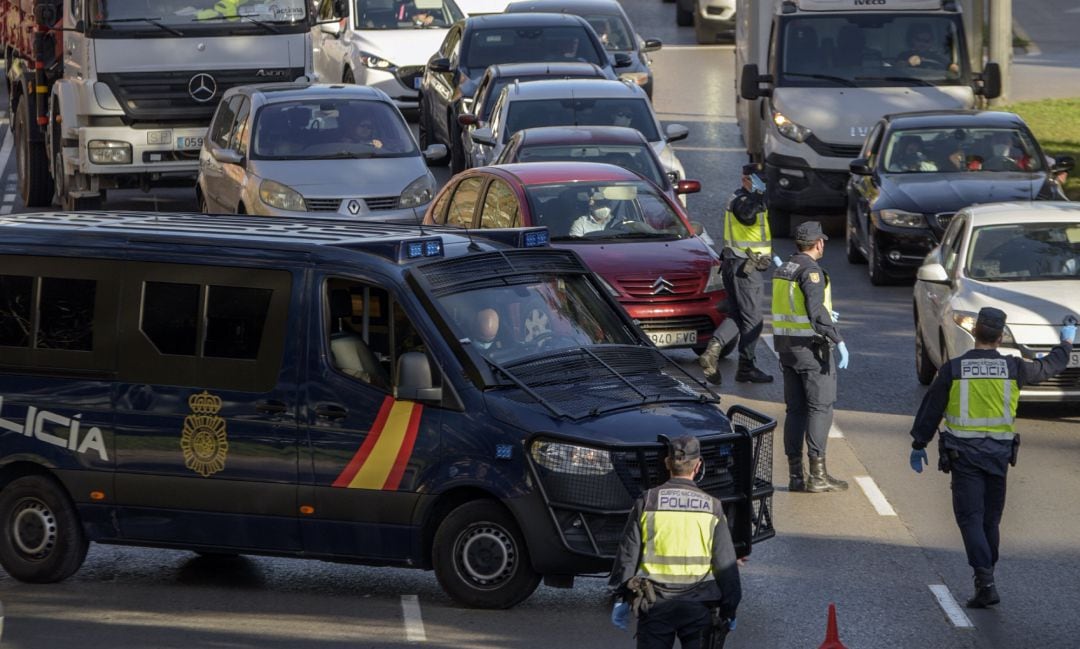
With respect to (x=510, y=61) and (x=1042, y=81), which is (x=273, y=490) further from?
(x=1042, y=81)

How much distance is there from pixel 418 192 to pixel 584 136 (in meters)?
1.77

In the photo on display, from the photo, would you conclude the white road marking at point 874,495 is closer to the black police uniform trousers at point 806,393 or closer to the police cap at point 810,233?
the black police uniform trousers at point 806,393

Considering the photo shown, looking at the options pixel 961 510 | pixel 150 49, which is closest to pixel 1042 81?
pixel 150 49

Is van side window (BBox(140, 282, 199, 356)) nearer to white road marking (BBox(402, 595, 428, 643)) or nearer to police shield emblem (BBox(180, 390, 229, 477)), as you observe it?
police shield emblem (BBox(180, 390, 229, 477))

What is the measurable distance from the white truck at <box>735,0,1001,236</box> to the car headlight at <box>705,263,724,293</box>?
6.85 meters

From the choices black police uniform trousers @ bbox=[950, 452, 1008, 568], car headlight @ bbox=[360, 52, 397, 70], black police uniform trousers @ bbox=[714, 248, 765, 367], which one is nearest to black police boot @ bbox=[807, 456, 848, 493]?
black police uniform trousers @ bbox=[950, 452, 1008, 568]

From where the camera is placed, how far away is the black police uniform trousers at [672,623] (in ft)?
26.1

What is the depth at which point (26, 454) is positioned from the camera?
37.2 feet

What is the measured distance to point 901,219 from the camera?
20.6m

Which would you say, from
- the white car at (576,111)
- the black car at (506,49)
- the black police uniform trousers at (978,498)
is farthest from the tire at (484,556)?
the black car at (506,49)

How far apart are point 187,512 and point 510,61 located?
17.0 m

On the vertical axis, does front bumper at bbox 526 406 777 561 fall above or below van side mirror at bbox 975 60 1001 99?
below

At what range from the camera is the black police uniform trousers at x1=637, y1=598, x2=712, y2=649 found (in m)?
7.96

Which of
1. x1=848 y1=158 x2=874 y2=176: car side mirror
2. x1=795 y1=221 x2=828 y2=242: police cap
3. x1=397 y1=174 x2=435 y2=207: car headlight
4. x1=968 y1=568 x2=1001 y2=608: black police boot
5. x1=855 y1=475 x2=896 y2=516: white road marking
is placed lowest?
x1=855 y1=475 x2=896 y2=516: white road marking
